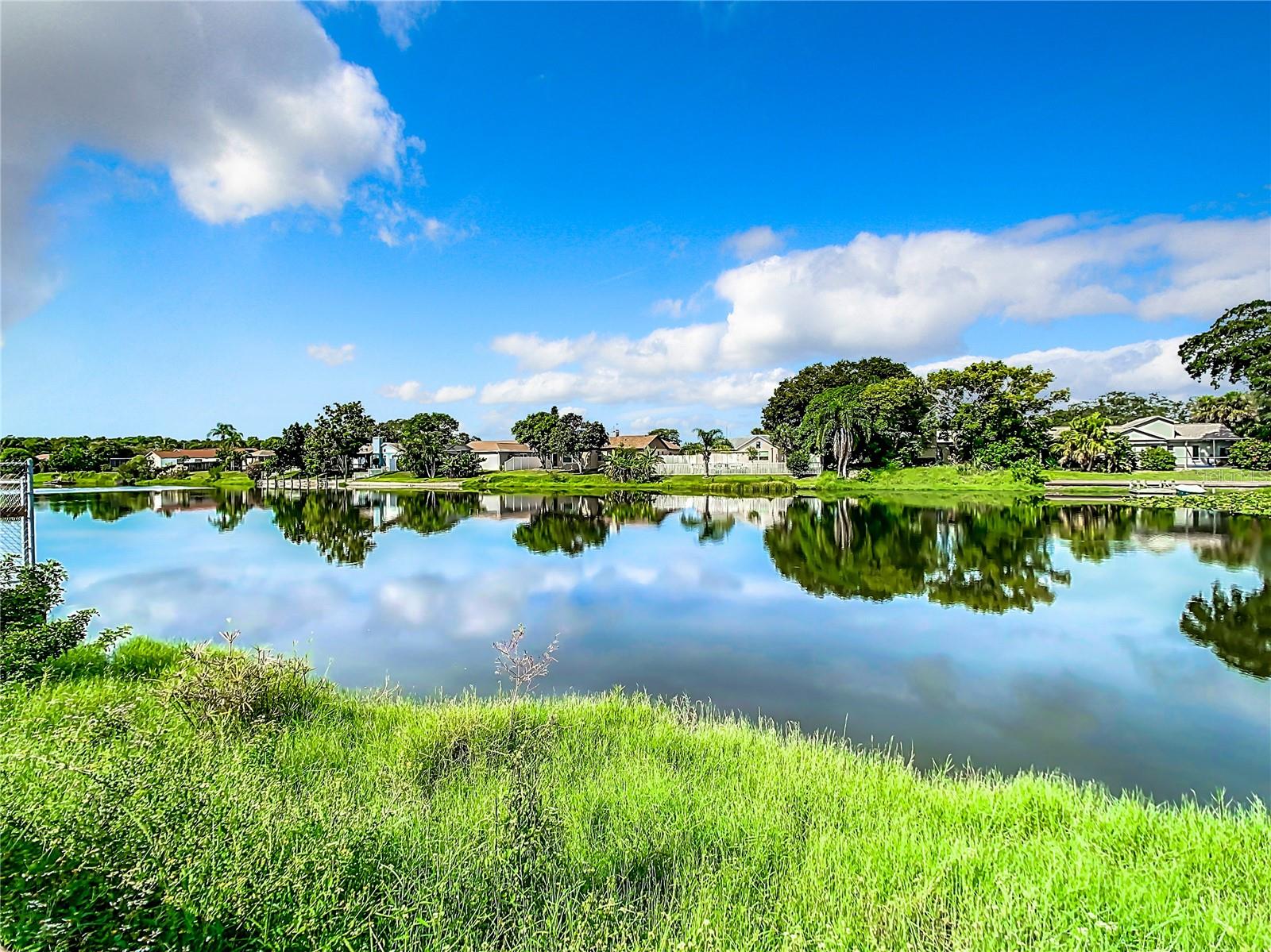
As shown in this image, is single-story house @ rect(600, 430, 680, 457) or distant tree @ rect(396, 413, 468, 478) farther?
single-story house @ rect(600, 430, 680, 457)

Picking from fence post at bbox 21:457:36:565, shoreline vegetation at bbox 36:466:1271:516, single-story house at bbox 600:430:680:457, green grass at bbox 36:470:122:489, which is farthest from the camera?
single-story house at bbox 600:430:680:457

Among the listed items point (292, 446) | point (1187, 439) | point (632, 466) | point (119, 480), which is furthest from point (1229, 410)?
point (119, 480)

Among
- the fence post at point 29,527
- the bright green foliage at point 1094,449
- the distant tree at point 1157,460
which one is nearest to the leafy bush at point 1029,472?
the bright green foliage at point 1094,449

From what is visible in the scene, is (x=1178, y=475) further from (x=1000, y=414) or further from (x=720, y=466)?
(x=720, y=466)

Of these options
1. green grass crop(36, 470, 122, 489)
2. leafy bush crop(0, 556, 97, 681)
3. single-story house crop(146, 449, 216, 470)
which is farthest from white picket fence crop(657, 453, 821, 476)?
single-story house crop(146, 449, 216, 470)

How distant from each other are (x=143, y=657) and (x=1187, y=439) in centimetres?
7389

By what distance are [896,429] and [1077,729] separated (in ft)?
165

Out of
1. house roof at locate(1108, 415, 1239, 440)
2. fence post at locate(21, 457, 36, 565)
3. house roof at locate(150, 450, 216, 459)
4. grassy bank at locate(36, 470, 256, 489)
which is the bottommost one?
fence post at locate(21, 457, 36, 565)

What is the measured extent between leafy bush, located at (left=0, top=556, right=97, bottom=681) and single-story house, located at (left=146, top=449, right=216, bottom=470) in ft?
292

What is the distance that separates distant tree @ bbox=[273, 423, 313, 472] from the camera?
64.2 m

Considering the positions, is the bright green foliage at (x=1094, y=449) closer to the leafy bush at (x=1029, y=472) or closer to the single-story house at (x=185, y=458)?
the leafy bush at (x=1029, y=472)

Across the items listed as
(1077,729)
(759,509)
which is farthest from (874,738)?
(759,509)

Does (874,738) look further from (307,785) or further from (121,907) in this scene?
(121,907)

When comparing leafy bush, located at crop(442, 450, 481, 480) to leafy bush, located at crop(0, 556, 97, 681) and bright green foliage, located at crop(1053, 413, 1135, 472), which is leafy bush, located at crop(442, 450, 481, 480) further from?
leafy bush, located at crop(0, 556, 97, 681)
